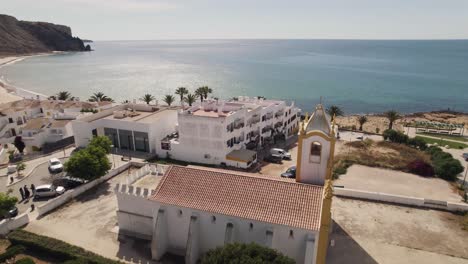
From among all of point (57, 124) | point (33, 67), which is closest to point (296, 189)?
point (57, 124)

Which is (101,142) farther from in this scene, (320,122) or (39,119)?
(320,122)

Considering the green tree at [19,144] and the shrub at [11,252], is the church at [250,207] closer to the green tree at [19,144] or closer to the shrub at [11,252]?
the shrub at [11,252]

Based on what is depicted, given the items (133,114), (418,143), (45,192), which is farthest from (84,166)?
(418,143)

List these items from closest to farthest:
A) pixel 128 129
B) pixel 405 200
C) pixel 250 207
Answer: pixel 250 207 < pixel 405 200 < pixel 128 129

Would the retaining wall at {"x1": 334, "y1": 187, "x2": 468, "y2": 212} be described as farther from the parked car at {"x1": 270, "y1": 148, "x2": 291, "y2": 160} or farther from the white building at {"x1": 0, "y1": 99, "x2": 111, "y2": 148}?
the white building at {"x1": 0, "y1": 99, "x2": 111, "y2": 148}

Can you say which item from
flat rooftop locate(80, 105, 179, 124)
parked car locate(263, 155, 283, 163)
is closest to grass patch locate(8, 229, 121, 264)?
flat rooftop locate(80, 105, 179, 124)

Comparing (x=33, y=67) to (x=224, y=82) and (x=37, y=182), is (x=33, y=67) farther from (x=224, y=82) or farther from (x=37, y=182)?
(x=37, y=182)

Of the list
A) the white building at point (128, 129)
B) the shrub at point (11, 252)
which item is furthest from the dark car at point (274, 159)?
the shrub at point (11, 252)
